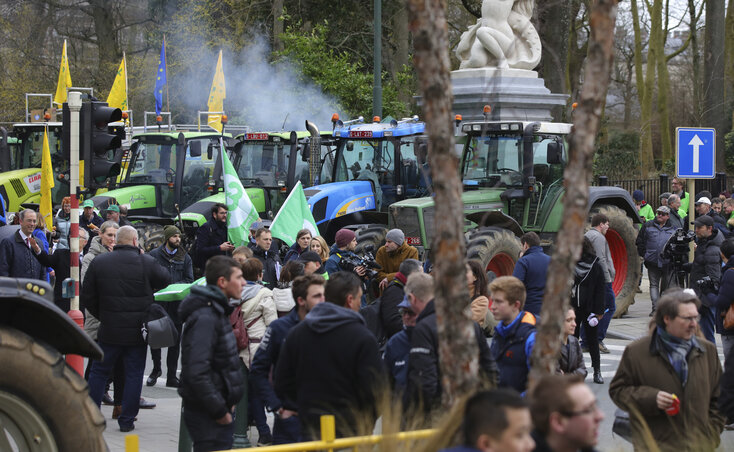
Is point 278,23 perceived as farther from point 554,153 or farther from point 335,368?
point 335,368

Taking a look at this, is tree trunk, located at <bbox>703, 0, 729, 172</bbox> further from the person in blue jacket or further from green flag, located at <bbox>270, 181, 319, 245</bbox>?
the person in blue jacket

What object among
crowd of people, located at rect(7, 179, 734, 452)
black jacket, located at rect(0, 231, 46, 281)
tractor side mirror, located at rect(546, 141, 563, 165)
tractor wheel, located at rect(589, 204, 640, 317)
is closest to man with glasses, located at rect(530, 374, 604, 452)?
crowd of people, located at rect(7, 179, 734, 452)

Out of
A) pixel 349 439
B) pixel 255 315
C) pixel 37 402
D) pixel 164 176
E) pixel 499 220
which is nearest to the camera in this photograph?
pixel 349 439

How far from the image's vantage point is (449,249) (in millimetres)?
4445

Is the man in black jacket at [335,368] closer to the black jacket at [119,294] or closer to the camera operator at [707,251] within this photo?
the black jacket at [119,294]

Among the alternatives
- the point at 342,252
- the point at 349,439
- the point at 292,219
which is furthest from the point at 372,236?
the point at 349,439

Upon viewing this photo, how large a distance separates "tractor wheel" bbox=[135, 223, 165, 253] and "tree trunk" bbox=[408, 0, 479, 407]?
1345cm

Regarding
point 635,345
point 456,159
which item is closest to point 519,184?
point 635,345

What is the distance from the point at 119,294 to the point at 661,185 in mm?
19899

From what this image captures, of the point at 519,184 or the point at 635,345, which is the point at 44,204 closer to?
the point at 519,184

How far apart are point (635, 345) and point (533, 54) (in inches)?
546

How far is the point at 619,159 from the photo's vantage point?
37750 mm

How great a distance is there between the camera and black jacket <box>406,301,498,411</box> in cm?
582

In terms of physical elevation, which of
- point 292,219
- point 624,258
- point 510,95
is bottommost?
point 624,258
